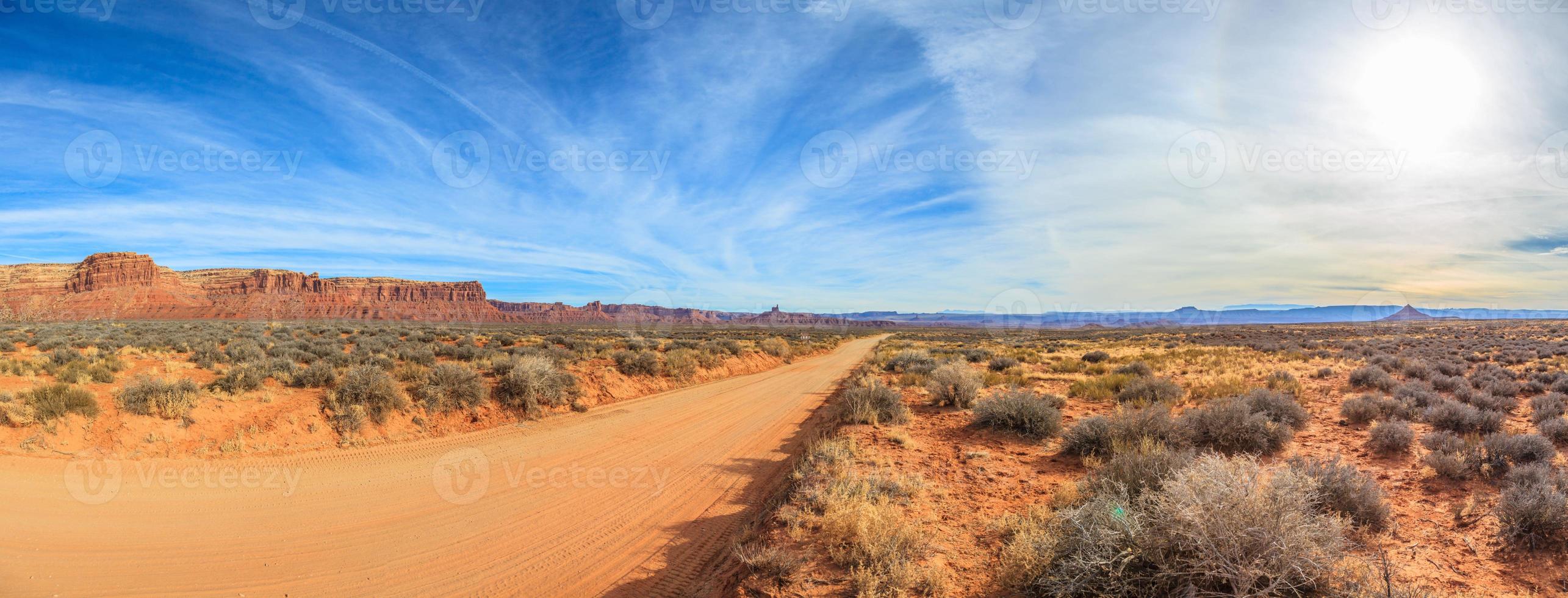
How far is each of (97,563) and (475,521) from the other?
11.0 feet

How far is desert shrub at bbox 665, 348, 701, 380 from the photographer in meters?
18.5

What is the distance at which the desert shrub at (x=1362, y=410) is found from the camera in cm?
988

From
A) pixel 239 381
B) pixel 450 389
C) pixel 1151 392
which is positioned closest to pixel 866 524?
pixel 450 389

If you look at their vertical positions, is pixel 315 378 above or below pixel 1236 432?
above

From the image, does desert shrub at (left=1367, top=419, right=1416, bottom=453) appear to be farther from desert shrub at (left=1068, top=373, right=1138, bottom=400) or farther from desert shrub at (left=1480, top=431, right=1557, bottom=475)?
desert shrub at (left=1068, top=373, right=1138, bottom=400)

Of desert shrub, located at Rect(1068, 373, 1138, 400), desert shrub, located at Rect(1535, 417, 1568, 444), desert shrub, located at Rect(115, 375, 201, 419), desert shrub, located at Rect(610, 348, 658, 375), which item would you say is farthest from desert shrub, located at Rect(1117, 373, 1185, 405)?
desert shrub, located at Rect(115, 375, 201, 419)

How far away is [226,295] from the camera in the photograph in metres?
109

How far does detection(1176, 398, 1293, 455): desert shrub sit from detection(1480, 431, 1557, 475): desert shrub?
77.3 inches

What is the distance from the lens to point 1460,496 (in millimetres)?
6137

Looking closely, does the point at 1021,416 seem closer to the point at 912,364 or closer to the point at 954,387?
the point at 954,387

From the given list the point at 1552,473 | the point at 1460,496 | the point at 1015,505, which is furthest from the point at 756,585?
the point at 1552,473

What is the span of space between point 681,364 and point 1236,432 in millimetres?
15379

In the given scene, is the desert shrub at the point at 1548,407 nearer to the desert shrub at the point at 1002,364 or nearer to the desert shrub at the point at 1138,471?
the desert shrub at the point at 1138,471
